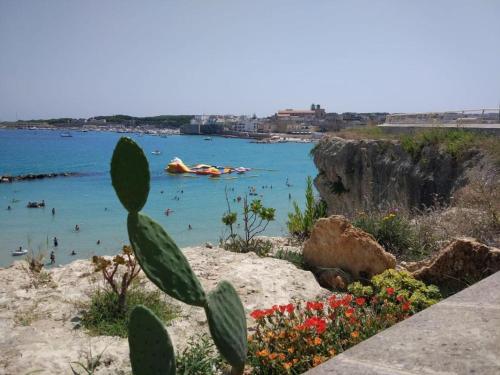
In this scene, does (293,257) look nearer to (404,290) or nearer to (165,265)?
(404,290)

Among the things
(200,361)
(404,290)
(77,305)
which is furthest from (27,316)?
(404,290)

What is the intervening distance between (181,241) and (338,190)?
7.03 meters

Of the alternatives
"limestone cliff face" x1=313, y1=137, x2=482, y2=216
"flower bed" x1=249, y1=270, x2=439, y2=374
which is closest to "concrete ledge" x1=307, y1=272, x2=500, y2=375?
"flower bed" x1=249, y1=270, x2=439, y2=374

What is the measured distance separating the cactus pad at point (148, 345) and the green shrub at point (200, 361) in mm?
1939

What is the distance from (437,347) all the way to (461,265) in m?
4.36

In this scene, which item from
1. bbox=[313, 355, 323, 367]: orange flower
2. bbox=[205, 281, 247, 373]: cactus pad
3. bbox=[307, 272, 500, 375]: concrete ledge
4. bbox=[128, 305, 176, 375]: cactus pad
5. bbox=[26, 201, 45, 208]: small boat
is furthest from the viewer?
bbox=[26, 201, 45, 208]: small boat

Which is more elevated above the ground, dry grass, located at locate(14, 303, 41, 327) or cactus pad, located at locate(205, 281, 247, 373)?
cactus pad, located at locate(205, 281, 247, 373)

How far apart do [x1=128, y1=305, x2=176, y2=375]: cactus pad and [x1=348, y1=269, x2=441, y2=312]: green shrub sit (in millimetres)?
3332

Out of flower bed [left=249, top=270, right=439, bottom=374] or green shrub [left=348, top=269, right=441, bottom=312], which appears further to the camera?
green shrub [left=348, top=269, right=441, bottom=312]

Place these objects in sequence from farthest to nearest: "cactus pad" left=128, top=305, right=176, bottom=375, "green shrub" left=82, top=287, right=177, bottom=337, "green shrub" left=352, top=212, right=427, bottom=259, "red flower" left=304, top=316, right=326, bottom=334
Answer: "green shrub" left=352, top=212, right=427, bottom=259 → "green shrub" left=82, top=287, right=177, bottom=337 → "red flower" left=304, top=316, right=326, bottom=334 → "cactus pad" left=128, top=305, right=176, bottom=375

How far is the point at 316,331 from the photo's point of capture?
13.7 ft

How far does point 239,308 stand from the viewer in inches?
95.0

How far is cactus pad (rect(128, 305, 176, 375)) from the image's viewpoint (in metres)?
2.00

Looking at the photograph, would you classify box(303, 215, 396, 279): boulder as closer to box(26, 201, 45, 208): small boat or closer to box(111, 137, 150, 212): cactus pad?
box(111, 137, 150, 212): cactus pad
